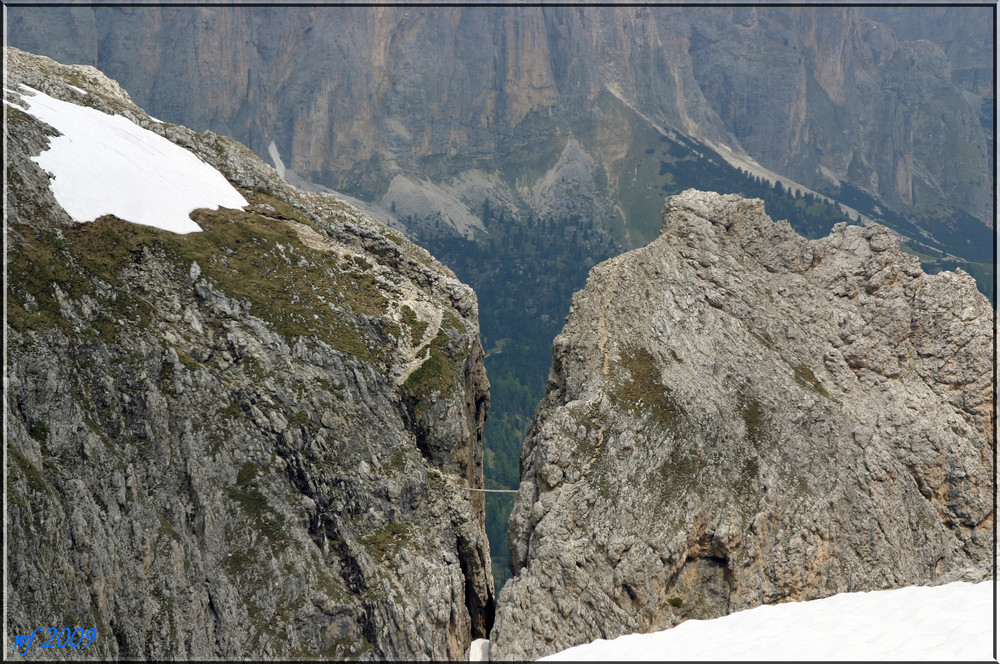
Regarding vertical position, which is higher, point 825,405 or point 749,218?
point 749,218

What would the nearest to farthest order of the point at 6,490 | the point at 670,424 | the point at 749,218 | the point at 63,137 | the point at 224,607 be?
the point at 6,490 → the point at 224,607 → the point at 670,424 → the point at 63,137 → the point at 749,218

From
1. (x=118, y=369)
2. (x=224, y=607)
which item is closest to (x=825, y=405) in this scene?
(x=224, y=607)

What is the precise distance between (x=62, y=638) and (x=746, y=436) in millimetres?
32751

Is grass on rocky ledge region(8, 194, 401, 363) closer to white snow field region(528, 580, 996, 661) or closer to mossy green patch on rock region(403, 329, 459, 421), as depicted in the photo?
mossy green patch on rock region(403, 329, 459, 421)

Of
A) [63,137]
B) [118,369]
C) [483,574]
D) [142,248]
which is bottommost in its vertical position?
[483,574]

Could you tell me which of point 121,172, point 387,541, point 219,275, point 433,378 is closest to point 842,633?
point 387,541

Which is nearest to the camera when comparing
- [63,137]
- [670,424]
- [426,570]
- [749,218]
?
[426,570]

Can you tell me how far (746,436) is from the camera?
4631 cm

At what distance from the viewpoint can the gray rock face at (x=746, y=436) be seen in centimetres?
4250

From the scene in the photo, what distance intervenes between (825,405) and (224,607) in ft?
104

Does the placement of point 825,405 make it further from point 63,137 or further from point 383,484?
point 63,137

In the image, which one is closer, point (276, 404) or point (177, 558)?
point (177, 558)

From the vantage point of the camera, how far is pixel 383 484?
44.7m

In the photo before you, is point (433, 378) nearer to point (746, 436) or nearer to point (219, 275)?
point (219, 275)
